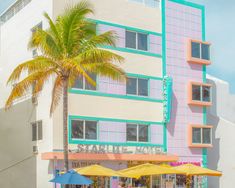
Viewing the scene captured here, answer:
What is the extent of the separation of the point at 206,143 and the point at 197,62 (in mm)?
6177

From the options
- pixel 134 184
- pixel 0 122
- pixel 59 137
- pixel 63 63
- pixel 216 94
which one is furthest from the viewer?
pixel 216 94

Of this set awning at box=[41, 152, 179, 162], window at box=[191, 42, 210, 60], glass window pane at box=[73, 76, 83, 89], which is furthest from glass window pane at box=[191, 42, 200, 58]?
glass window pane at box=[73, 76, 83, 89]

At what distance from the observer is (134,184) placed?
1389 inches

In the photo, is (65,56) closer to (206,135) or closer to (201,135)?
(201,135)

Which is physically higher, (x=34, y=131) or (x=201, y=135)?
(x=34, y=131)

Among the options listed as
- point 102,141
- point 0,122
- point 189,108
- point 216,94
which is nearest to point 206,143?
point 189,108

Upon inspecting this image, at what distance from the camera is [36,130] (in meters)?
33.7

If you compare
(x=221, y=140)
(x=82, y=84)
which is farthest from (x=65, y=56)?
(x=221, y=140)

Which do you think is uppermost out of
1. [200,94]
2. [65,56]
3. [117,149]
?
[65,56]

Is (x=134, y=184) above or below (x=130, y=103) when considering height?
below

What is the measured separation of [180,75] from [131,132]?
20.5 feet

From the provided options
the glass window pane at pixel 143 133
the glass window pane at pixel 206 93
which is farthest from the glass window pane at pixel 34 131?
the glass window pane at pixel 206 93

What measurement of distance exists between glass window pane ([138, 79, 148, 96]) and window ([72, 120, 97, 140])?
4.67 meters

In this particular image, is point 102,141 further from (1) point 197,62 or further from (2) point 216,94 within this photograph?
(2) point 216,94
